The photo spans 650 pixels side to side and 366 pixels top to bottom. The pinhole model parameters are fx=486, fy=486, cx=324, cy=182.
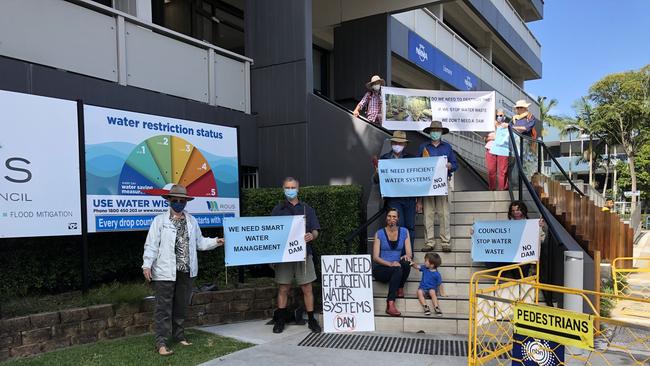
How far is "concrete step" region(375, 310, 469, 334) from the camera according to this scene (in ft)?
18.9

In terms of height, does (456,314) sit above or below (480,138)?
below

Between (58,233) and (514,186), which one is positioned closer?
(58,233)

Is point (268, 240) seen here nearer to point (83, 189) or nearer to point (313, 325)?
point (313, 325)

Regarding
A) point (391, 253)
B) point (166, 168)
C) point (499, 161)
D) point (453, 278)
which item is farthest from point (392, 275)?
point (499, 161)

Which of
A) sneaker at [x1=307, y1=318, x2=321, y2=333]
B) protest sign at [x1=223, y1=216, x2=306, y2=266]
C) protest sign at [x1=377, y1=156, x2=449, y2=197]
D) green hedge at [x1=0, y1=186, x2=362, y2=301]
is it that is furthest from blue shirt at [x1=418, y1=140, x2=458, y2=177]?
sneaker at [x1=307, y1=318, x2=321, y2=333]

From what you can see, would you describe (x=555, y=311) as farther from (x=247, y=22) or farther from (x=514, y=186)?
(x=247, y=22)

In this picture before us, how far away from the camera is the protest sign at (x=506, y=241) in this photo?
5793mm

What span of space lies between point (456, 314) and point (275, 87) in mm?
5755

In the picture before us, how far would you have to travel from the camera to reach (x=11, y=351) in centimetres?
476

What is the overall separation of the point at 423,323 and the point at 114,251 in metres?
4.27

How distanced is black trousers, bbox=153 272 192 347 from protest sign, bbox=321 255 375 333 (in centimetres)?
168

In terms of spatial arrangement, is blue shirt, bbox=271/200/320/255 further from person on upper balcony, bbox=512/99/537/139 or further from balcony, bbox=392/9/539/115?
balcony, bbox=392/9/539/115

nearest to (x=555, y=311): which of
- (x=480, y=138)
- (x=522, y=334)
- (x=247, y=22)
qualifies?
(x=522, y=334)

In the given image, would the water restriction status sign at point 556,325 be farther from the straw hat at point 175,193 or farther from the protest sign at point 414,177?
the straw hat at point 175,193
